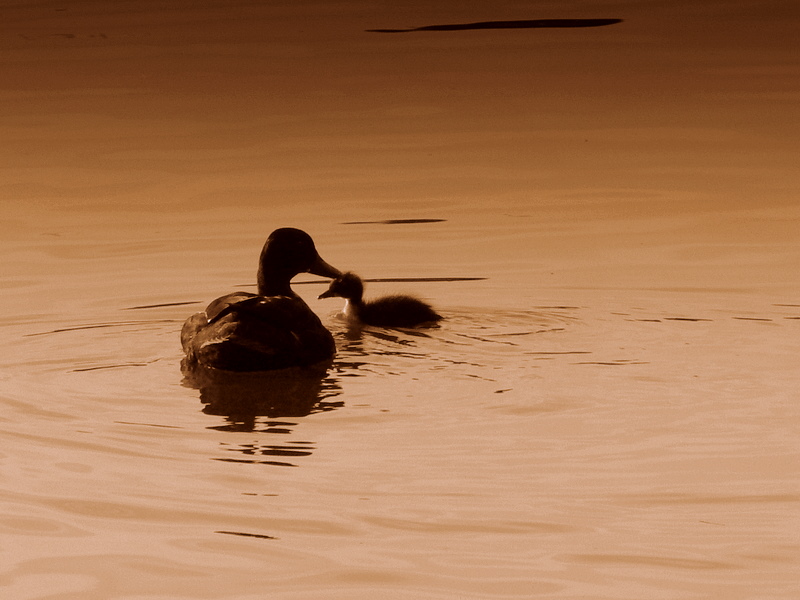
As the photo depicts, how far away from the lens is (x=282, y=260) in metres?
8.82

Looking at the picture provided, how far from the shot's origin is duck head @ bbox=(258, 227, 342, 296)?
8.77 m

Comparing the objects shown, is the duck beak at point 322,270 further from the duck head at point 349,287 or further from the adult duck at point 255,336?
the adult duck at point 255,336

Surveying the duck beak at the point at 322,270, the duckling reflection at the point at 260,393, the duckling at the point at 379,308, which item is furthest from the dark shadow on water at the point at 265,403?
the duck beak at the point at 322,270

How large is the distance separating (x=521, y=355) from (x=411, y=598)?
10.7 feet

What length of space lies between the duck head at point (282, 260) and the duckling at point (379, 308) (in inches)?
9.7

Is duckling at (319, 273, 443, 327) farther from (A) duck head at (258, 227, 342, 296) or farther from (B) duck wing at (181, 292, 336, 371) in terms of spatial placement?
(B) duck wing at (181, 292, 336, 371)

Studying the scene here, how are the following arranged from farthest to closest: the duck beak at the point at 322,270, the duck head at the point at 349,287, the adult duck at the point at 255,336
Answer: the duck beak at the point at 322,270 → the duck head at the point at 349,287 → the adult duck at the point at 255,336

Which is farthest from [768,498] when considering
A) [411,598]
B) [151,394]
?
[151,394]

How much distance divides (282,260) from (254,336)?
181cm

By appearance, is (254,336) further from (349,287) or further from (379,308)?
(349,287)

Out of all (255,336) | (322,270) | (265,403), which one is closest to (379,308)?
(322,270)

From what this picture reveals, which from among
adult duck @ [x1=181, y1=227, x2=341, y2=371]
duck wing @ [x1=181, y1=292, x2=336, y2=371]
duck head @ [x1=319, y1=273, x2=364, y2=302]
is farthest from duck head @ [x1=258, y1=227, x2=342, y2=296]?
duck wing @ [x1=181, y1=292, x2=336, y2=371]

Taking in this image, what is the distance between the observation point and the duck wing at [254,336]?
7.04 meters

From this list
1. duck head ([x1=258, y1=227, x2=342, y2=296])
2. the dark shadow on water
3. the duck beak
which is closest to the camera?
the dark shadow on water
